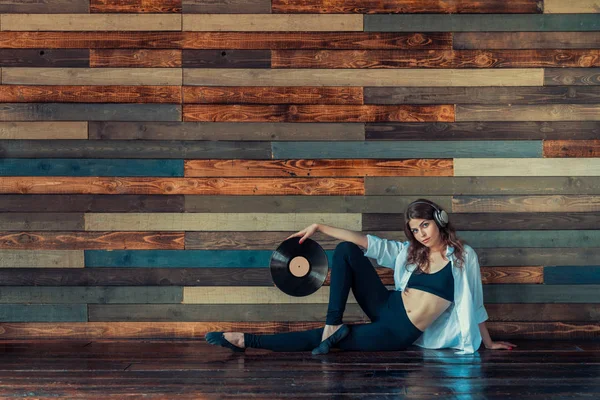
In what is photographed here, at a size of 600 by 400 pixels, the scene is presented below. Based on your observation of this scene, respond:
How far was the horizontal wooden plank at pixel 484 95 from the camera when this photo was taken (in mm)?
4215

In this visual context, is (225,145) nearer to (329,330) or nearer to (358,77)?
(358,77)

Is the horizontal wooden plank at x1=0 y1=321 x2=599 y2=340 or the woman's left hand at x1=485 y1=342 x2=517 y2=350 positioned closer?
the woman's left hand at x1=485 y1=342 x2=517 y2=350

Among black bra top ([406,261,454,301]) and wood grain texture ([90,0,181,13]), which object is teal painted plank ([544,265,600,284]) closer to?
black bra top ([406,261,454,301])

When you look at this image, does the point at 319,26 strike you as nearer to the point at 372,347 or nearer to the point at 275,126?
the point at 275,126

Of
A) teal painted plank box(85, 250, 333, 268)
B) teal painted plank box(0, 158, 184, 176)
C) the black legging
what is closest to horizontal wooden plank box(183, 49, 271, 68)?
A: teal painted plank box(0, 158, 184, 176)

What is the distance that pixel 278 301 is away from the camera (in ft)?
13.8

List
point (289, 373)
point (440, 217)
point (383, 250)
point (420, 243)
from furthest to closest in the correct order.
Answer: point (383, 250)
point (420, 243)
point (440, 217)
point (289, 373)

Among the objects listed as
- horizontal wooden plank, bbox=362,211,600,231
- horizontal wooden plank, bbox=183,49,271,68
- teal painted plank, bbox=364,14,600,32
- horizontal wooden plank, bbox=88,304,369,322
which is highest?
teal painted plank, bbox=364,14,600,32

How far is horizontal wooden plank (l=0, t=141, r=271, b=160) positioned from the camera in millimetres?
4199

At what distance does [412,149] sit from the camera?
4.22 meters

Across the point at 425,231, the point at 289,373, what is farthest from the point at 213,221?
the point at 425,231

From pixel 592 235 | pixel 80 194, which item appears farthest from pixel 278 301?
pixel 592 235

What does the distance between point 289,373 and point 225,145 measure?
162cm

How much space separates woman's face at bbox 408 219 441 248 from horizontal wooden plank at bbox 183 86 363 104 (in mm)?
982
